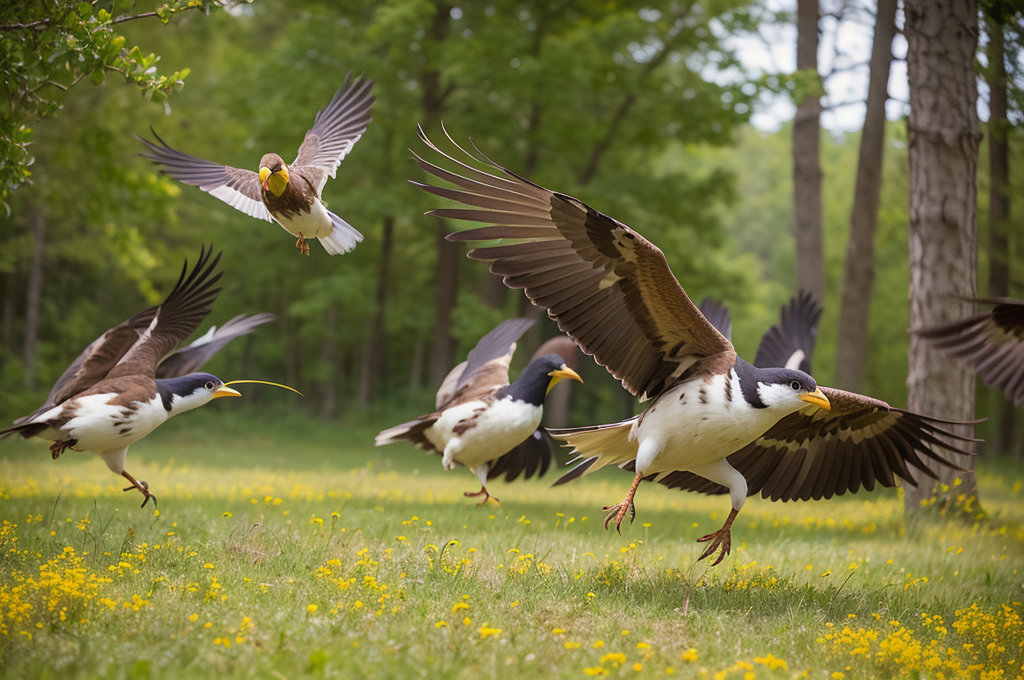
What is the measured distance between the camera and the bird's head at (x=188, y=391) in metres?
5.78

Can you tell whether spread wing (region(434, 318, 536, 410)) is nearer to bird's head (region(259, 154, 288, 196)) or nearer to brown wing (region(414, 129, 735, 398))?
brown wing (region(414, 129, 735, 398))

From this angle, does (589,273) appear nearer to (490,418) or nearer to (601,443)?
(601,443)

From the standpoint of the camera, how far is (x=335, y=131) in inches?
245

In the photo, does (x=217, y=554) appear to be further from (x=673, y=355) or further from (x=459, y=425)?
(x=673, y=355)

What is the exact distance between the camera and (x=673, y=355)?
5184mm

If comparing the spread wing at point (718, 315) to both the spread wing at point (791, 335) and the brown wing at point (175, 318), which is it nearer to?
the spread wing at point (791, 335)

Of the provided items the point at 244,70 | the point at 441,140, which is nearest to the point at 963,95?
the point at 441,140

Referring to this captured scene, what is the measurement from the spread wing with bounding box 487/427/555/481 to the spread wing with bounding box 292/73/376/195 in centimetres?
405

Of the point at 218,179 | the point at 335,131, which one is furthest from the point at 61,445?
the point at 335,131

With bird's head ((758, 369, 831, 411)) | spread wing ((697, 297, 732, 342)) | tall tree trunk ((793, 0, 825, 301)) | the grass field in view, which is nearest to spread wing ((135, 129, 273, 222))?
the grass field

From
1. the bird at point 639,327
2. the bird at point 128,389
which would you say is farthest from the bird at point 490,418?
the bird at point 128,389

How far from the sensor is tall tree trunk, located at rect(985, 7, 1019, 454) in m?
10.9

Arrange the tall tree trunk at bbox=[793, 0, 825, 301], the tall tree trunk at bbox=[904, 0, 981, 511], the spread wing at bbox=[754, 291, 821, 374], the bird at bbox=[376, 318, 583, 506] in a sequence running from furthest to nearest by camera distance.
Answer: the tall tree trunk at bbox=[793, 0, 825, 301], the tall tree trunk at bbox=[904, 0, 981, 511], the spread wing at bbox=[754, 291, 821, 374], the bird at bbox=[376, 318, 583, 506]

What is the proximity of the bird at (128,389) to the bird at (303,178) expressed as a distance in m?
0.55
